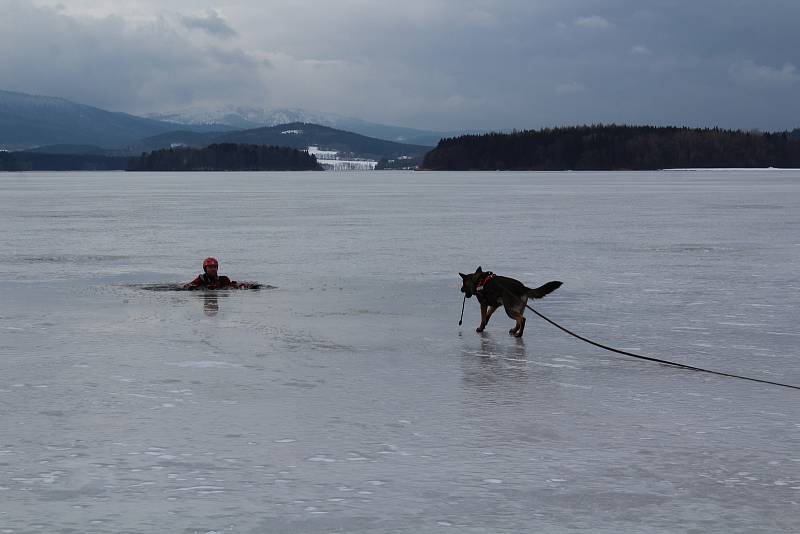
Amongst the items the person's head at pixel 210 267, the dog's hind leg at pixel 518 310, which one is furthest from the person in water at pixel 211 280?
the dog's hind leg at pixel 518 310

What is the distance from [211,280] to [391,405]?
31.3 ft

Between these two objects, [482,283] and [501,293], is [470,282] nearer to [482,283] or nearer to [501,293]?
[482,283]

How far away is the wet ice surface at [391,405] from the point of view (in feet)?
19.9

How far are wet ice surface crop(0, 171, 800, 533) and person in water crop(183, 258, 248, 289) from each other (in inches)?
24.2

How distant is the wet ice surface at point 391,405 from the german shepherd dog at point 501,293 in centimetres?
32

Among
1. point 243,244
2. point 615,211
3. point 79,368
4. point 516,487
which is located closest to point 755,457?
point 516,487

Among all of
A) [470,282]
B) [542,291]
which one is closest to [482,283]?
[470,282]

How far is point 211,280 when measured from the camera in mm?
17812

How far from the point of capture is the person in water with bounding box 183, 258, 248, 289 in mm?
17578

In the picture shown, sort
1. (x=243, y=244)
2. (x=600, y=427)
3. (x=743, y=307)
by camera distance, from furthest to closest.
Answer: (x=243, y=244), (x=743, y=307), (x=600, y=427)

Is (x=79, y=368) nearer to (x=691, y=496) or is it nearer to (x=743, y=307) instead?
(x=691, y=496)

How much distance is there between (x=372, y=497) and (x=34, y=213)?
4330 cm

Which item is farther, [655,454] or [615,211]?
[615,211]

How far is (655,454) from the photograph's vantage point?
7.25m
